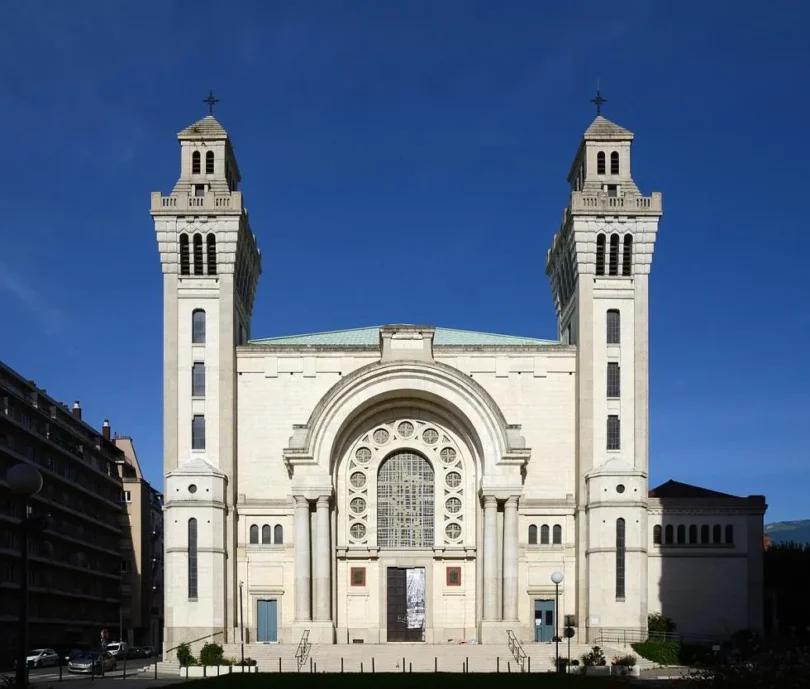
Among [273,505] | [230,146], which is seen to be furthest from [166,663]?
[230,146]

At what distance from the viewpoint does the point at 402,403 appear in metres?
60.1

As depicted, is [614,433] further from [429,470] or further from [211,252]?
[211,252]

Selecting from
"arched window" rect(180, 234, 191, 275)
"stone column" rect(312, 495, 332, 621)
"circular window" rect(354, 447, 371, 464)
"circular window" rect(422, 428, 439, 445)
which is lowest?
"stone column" rect(312, 495, 332, 621)

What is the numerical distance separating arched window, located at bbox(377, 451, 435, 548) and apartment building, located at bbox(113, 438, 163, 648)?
4242cm

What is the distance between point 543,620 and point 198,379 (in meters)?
21.3

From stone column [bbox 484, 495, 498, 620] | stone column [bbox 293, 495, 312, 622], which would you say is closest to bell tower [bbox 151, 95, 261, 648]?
stone column [bbox 293, 495, 312, 622]

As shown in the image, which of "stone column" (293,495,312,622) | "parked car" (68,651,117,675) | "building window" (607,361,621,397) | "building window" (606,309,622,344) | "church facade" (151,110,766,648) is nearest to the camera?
"parked car" (68,651,117,675)

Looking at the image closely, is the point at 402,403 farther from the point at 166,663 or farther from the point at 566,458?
the point at 166,663

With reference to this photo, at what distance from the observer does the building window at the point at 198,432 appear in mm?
57325

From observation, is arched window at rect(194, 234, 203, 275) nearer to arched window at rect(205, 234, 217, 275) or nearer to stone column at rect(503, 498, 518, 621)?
arched window at rect(205, 234, 217, 275)

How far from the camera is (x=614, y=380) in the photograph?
58188 millimetres

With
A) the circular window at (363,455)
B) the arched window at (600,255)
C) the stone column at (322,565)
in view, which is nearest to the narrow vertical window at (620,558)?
the arched window at (600,255)

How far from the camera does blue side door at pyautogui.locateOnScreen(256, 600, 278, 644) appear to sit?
57.2m

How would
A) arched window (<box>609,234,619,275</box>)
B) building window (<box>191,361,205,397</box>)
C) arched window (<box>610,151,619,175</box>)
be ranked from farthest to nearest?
arched window (<box>610,151,619,175</box>) < arched window (<box>609,234,619,275</box>) < building window (<box>191,361,205,397</box>)
